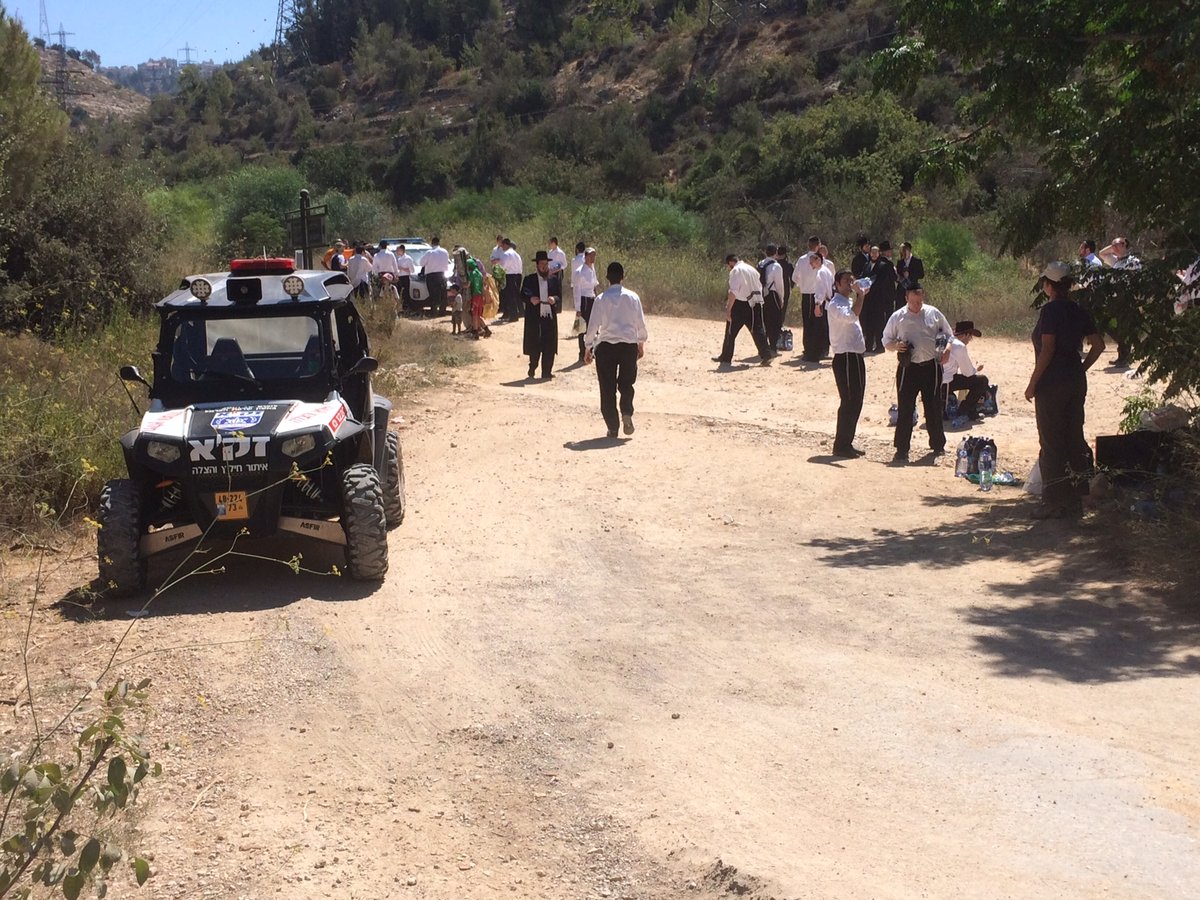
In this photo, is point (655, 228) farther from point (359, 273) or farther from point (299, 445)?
point (299, 445)

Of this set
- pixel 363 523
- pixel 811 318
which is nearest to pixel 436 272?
pixel 811 318

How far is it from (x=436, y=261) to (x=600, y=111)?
122ft

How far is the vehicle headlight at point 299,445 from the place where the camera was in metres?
8.09

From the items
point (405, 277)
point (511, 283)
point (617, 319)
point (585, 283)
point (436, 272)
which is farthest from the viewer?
point (405, 277)

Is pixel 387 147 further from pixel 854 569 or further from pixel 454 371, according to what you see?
pixel 854 569

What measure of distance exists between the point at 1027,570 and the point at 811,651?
2389 millimetres

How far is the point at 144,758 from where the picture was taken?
3480 mm

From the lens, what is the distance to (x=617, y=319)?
44.7 feet

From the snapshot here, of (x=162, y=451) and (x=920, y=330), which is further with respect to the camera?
(x=920, y=330)

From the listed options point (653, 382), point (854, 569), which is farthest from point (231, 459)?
point (653, 382)

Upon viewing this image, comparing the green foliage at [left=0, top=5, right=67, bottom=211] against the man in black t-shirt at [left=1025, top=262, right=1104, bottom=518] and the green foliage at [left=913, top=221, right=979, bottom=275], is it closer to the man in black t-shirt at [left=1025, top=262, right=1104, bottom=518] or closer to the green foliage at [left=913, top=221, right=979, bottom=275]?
the man in black t-shirt at [left=1025, top=262, right=1104, bottom=518]

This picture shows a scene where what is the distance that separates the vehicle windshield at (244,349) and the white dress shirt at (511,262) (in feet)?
53.5

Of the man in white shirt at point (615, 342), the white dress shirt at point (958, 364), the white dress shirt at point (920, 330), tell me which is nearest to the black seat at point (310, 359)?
the man in white shirt at point (615, 342)

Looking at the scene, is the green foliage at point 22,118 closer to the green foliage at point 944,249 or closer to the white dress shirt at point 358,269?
the white dress shirt at point 358,269
